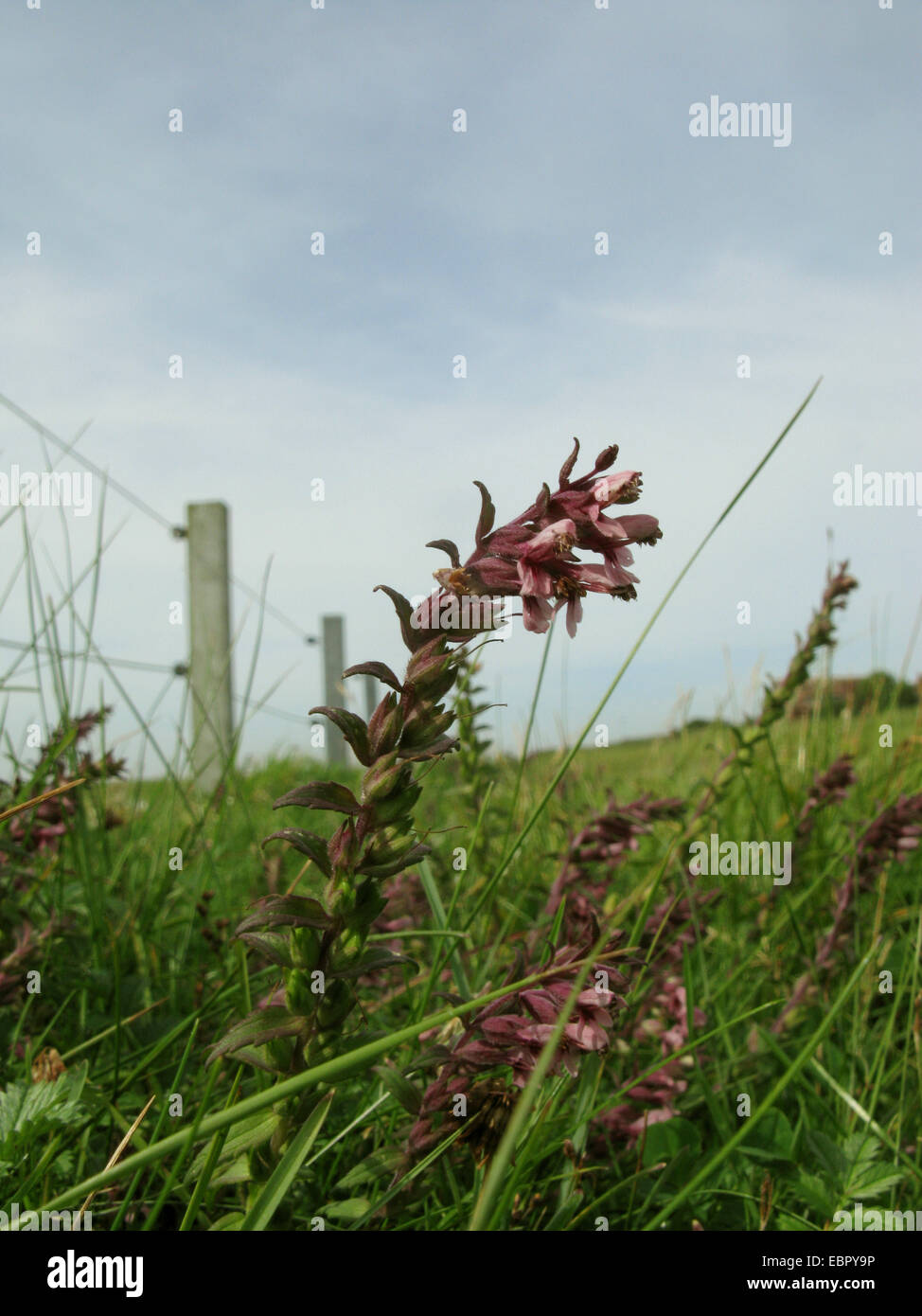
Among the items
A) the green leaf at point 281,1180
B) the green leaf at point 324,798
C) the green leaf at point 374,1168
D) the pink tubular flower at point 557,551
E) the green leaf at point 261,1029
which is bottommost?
the green leaf at point 374,1168

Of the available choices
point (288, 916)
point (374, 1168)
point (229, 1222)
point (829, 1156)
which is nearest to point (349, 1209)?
point (374, 1168)

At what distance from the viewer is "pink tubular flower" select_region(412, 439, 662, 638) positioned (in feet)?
3.46

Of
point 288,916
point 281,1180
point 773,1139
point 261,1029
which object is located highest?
point 288,916

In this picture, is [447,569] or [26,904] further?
[26,904]

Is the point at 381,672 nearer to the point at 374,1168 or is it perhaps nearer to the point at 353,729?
the point at 353,729

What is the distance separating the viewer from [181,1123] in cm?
144

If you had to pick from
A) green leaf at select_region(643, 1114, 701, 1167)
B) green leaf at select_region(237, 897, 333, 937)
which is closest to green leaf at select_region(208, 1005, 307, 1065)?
green leaf at select_region(237, 897, 333, 937)

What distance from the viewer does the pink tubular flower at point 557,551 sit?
41.5 inches

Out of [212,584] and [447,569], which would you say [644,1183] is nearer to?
[447,569]

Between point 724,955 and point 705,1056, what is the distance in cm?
46

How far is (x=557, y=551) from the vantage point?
3.45 ft

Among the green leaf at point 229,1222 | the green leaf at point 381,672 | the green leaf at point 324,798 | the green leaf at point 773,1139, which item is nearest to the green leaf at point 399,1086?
the green leaf at point 229,1222

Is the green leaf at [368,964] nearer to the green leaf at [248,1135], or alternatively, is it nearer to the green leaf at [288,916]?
the green leaf at [288,916]
